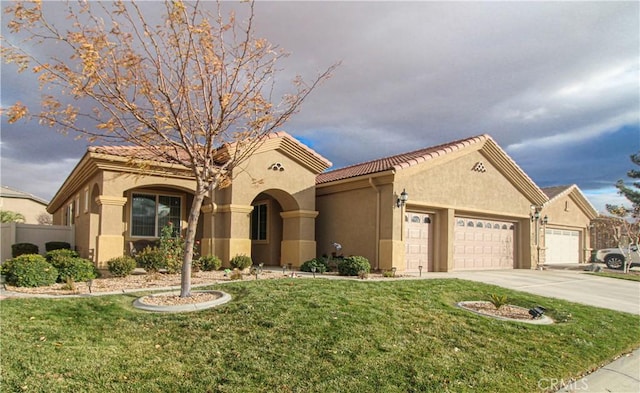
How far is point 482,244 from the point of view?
1784 centimetres

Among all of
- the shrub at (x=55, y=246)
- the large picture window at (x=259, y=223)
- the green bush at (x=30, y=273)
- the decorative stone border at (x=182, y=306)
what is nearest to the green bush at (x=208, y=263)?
the green bush at (x=30, y=273)

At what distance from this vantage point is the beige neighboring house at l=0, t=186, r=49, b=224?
34.0m

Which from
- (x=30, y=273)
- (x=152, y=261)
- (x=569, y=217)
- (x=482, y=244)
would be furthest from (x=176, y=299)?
(x=569, y=217)

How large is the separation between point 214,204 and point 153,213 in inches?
129

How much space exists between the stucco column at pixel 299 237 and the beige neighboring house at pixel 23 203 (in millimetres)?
28438

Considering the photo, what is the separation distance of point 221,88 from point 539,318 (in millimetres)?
7432

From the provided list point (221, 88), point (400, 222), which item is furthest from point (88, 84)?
point (400, 222)

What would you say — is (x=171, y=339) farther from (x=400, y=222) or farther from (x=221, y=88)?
(x=400, y=222)

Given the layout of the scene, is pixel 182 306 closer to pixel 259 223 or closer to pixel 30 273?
pixel 30 273

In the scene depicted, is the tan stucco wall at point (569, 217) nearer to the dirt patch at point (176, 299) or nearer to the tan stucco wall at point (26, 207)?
the dirt patch at point (176, 299)

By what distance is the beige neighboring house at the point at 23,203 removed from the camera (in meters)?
34.0

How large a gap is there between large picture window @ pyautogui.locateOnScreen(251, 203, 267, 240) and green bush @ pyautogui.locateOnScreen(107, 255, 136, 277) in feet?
20.9

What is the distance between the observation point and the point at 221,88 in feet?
26.6

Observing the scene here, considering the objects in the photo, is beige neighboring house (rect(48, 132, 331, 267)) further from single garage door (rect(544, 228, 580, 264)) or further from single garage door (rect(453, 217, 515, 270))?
single garage door (rect(544, 228, 580, 264))
